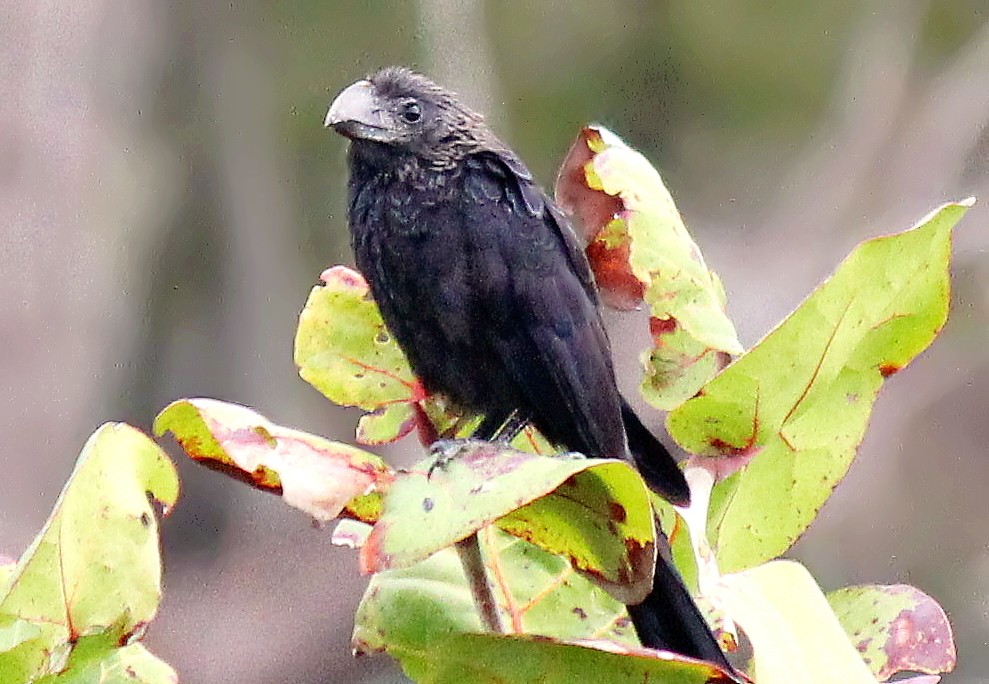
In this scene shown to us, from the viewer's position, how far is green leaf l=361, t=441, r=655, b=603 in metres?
0.53

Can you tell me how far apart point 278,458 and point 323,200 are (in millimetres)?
3092

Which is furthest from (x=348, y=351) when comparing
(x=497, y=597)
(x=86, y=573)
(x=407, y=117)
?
(x=407, y=117)

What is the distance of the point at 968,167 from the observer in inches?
131

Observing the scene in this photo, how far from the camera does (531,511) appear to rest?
2.02 feet

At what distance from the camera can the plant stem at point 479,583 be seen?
0.64 meters

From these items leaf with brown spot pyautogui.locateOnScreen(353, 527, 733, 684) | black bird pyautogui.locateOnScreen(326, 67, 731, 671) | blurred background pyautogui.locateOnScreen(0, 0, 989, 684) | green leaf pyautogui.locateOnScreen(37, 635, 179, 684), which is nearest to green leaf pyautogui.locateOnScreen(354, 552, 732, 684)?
leaf with brown spot pyautogui.locateOnScreen(353, 527, 733, 684)

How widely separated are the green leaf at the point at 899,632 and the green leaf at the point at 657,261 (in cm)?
16

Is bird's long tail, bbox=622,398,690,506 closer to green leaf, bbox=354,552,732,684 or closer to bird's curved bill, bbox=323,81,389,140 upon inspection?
green leaf, bbox=354,552,732,684

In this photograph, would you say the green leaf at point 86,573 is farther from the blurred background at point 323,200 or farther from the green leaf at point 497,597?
the blurred background at point 323,200

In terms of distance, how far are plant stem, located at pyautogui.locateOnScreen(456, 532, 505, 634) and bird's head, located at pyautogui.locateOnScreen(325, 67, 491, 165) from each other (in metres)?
0.62

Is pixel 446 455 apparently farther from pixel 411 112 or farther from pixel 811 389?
pixel 411 112

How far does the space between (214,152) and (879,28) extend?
208cm

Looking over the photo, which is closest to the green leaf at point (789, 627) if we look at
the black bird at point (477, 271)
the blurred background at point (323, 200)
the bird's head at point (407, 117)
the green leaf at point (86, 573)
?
the green leaf at point (86, 573)

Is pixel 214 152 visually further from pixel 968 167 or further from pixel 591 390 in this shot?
pixel 591 390
